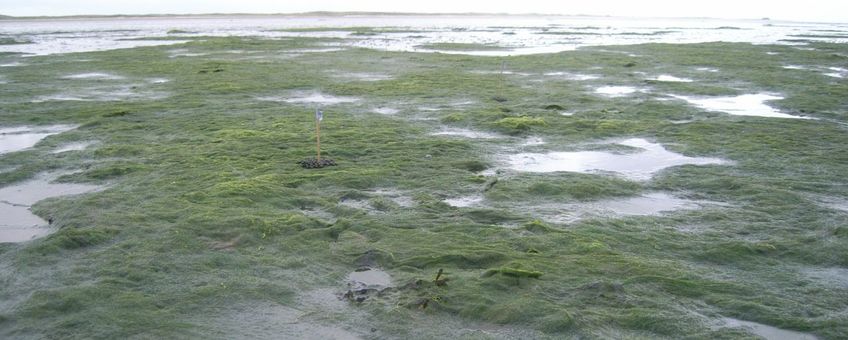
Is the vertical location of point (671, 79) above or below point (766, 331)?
below

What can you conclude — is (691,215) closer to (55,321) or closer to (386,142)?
(386,142)

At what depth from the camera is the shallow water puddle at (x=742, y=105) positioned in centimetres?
1329

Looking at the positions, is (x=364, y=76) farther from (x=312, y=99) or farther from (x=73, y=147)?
(x=73, y=147)

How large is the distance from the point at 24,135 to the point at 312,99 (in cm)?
562

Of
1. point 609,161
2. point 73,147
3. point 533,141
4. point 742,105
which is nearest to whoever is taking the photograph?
point 609,161

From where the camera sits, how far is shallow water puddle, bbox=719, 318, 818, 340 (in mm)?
4422

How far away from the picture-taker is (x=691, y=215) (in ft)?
22.4

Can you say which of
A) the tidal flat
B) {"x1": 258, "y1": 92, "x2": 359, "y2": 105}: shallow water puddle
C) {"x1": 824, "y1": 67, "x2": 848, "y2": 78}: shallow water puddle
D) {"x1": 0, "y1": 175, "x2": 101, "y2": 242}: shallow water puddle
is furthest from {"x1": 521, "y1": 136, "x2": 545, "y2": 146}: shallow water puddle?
{"x1": 824, "y1": 67, "x2": 848, "y2": 78}: shallow water puddle

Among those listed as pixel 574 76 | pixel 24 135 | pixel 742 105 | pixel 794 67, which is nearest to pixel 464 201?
pixel 24 135

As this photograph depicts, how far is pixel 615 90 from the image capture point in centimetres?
1675

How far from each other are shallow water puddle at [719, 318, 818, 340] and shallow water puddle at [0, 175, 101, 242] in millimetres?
5568

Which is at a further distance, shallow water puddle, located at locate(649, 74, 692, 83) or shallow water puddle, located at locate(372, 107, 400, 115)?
shallow water puddle, located at locate(649, 74, 692, 83)

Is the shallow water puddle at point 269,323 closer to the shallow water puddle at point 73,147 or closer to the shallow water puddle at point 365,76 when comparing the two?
the shallow water puddle at point 73,147

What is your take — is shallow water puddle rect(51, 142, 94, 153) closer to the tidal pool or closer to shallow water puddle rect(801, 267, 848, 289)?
shallow water puddle rect(801, 267, 848, 289)
